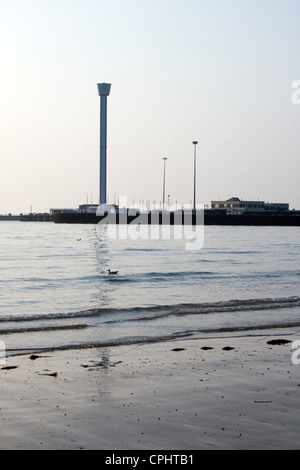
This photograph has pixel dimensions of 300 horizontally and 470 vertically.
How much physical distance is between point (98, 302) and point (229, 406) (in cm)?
1436

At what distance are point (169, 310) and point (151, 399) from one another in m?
11.7

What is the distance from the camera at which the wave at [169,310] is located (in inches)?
754

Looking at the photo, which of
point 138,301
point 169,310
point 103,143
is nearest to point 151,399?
point 169,310

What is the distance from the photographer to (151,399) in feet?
31.0

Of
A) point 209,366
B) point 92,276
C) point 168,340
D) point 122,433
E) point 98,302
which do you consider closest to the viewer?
point 122,433

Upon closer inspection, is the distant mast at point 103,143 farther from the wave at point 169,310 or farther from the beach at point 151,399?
the beach at point 151,399

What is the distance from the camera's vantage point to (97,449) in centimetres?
733

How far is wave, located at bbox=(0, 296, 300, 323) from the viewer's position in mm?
19141

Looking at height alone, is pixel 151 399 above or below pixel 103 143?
below

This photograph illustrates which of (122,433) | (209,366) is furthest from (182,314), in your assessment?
(122,433)

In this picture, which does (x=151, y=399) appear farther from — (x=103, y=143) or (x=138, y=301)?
(x=103, y=143)

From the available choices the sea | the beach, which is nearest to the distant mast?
the sea

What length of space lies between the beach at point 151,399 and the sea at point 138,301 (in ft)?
6.99
